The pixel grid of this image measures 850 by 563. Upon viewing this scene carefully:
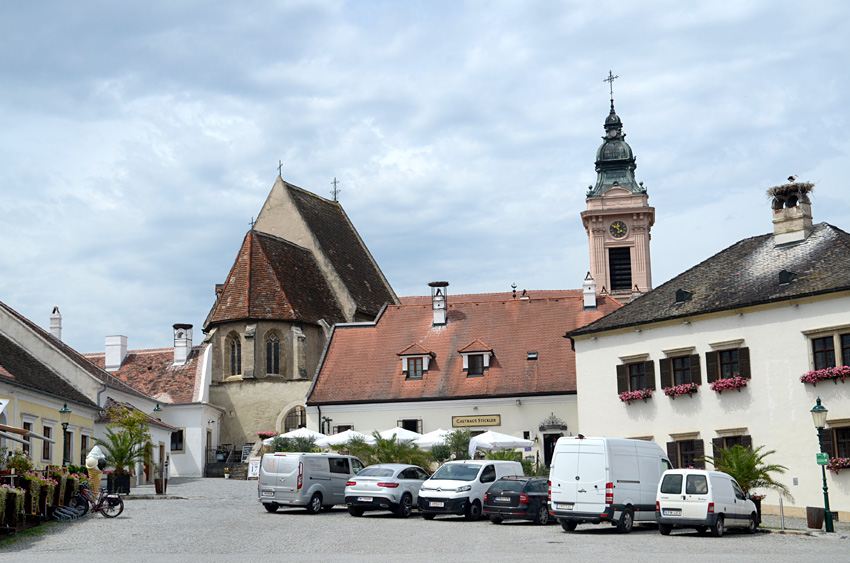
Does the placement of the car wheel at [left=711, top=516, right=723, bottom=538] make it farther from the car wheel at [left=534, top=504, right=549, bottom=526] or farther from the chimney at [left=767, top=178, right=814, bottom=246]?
the chimney at [left=767, top=178, right=814, bottom=246]

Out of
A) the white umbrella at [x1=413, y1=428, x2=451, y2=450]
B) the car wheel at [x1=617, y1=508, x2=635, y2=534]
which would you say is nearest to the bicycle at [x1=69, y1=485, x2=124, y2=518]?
the car wheel at [x1=617, y1=508, x2=635, y2=534]

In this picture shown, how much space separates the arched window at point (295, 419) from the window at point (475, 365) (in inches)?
547

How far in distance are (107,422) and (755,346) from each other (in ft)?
90.5

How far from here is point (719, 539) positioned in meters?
23.5

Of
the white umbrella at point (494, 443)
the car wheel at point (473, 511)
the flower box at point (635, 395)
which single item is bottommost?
the car wheel at point (473, 511)

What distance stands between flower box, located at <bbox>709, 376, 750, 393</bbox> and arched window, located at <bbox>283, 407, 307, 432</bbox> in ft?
95.1

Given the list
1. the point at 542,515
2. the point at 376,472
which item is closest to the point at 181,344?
the point at 376,472

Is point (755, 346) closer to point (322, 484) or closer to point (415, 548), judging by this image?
point (322, 484)

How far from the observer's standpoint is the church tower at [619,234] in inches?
3440

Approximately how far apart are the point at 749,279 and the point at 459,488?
13.3m

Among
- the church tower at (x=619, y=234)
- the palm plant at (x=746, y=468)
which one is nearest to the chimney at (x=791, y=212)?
the palm plant at (x=746, y=468)

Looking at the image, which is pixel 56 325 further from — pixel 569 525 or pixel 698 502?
pixel 698 502

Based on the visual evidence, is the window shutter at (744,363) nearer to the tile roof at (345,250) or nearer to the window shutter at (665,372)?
the window shutter at (665,372)

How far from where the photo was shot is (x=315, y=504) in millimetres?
30344
